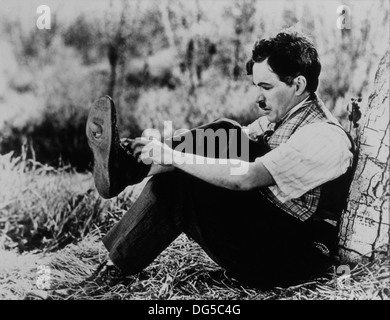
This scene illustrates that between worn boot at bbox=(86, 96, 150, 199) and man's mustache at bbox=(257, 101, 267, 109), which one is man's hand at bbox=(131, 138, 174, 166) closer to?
worn boot at bbox=(86, 96, 150, 199)

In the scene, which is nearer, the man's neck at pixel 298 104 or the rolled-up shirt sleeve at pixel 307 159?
the rolled-up shirt sleeve at pixel 307 159

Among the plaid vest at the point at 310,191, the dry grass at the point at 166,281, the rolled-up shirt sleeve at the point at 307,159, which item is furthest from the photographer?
the dry grass at the point at 166,281

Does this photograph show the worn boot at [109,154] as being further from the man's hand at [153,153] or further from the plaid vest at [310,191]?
the plaid vest at [310,191]

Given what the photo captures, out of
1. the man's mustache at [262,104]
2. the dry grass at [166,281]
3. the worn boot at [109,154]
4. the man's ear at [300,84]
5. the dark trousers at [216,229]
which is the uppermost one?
the man's ear at [300,84]

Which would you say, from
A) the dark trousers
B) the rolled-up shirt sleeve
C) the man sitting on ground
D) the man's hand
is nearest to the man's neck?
the man sitting on ground

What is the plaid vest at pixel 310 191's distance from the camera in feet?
5.50

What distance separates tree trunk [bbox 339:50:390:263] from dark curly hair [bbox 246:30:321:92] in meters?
0.22

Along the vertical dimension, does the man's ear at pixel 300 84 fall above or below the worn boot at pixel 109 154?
above

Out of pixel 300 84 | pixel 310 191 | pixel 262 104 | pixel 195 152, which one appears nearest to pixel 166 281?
pixel 195 152

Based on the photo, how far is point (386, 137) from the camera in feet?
5.74

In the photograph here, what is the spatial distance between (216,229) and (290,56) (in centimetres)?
60

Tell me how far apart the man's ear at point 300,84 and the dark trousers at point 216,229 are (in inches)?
14.4

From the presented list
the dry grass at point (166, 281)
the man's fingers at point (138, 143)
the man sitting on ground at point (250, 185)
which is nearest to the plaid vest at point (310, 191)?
the man sitting on ground at point (250, 185)
